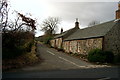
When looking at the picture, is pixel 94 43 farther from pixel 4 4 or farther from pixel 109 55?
pixel 4 4

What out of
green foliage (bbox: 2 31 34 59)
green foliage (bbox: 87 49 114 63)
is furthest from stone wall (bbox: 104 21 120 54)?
green foliage (bbox: 2 31 34 59)

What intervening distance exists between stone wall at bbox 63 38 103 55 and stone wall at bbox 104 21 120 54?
94cm

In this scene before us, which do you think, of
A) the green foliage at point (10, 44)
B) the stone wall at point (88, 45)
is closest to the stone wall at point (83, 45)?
the stone wall at point (88, 45)

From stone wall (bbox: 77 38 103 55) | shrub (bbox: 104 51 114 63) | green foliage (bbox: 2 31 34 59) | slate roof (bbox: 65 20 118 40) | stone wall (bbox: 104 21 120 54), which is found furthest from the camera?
slate roof (bbox: 65 20 118 40)

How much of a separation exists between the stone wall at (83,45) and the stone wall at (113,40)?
3.10ft

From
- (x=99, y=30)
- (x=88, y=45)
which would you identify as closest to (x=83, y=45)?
(x=88, y=45)

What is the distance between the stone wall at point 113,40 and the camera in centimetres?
2148

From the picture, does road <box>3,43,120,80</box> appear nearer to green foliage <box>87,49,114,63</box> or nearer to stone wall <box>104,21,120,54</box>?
green foliage <box>87,49,114,63</box>

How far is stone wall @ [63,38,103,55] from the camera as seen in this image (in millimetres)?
22772

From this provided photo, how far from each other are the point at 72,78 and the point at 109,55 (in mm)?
11797

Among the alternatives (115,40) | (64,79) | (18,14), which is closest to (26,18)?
(18,14)

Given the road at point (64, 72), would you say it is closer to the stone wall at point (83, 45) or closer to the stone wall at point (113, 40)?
the stone wall at point (113, 40)

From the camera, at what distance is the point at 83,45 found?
27.0m

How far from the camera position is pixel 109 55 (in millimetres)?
19875
